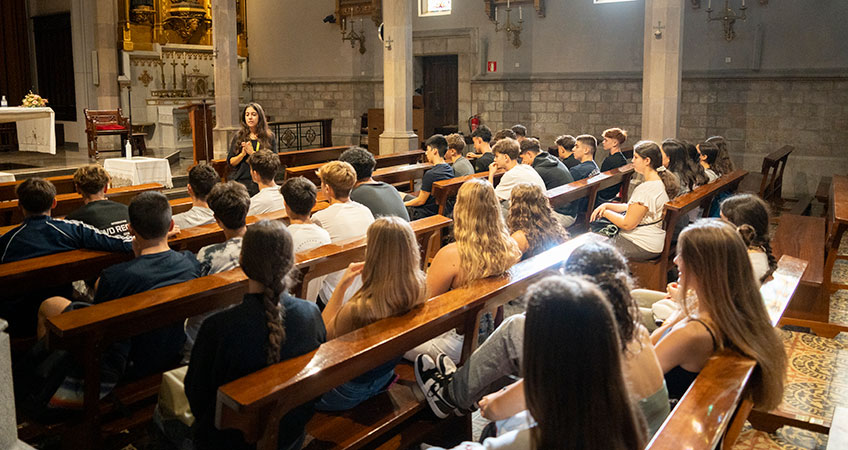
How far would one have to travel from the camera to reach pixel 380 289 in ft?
8.55

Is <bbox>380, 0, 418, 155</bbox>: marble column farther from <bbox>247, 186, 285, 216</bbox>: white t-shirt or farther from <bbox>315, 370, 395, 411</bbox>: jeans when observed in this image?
<bbox>315, 370, 395, 411</bbox>: jeans

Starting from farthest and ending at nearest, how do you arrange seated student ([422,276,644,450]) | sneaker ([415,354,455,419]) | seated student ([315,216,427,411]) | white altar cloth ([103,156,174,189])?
white altar cloth ([103,156,174,189])
sneaker ([415,354,455,419])
seated student ([315,216,427,411])
seated student ([422,276,644,450])

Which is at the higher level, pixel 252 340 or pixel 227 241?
pixel 227 241

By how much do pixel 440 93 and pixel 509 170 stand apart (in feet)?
29.4

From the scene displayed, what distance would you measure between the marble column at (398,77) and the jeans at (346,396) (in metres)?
8.33

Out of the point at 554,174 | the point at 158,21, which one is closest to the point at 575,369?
the point at 554,174

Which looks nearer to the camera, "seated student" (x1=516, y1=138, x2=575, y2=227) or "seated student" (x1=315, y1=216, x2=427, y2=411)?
"seated student" (x1=315, y1=216, x2=427, y2=411)

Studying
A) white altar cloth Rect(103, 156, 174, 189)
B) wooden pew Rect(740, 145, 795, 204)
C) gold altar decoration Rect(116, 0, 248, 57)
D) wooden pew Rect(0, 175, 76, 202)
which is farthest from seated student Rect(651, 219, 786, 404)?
gold altar decoration Rect(116, 0, 248, 57)

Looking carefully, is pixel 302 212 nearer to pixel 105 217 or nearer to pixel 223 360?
pixel 105 217

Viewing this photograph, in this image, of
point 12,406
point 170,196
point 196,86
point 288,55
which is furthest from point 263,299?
point 288,55

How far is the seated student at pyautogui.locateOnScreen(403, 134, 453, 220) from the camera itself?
20.1ft

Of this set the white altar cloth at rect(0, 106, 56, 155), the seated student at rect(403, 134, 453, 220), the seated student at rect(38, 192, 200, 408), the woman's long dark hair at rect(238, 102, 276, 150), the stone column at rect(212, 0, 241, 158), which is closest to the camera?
the seated student at rect(38, 192, 200, 408)

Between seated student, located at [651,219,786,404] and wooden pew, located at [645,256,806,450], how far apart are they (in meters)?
0.05

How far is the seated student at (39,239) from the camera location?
3357mm
